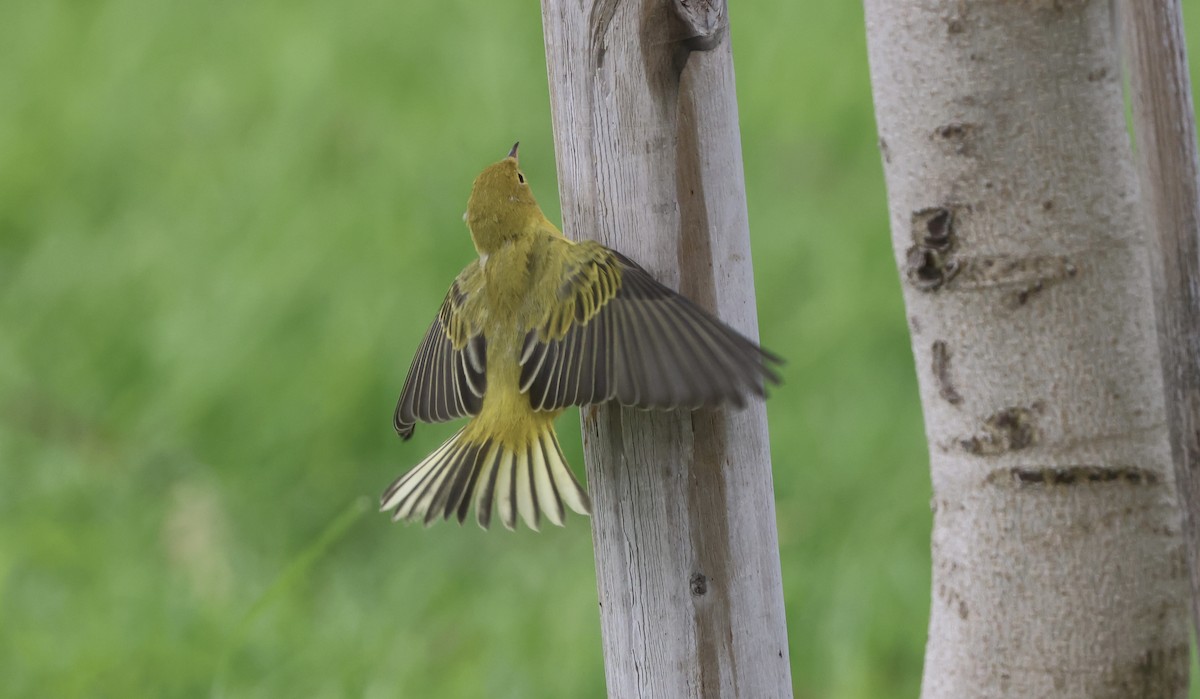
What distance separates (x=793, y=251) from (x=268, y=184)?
2.74 m

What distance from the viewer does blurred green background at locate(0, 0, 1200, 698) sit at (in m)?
4.37

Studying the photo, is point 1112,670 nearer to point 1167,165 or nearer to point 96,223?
point 1167,165

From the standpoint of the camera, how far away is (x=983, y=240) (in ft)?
6.55

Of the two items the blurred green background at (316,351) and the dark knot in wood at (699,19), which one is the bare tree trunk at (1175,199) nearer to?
the dark knot in wood at (699,19)

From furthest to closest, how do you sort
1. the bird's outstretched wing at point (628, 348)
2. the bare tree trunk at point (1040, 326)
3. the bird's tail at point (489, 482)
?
the bird's tail at point (489, 482) < the bird's outstretched wing at point (628, 348) < the bare tree trunk at point (1040, 326)

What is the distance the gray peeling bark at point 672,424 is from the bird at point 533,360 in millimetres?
95

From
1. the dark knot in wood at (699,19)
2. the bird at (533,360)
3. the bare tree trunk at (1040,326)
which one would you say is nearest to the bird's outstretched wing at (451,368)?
the bird at (533,360)

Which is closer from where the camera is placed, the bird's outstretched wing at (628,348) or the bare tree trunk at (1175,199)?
the bare tree trunk at (1175,199)

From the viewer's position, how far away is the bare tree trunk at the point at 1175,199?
1841mm

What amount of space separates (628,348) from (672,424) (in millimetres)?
164

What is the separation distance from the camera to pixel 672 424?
2318 mm

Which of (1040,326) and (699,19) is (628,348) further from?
(1040,326)

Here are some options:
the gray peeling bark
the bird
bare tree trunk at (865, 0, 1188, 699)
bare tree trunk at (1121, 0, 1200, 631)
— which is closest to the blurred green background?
the bird

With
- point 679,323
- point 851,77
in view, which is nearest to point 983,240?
point 679,323
